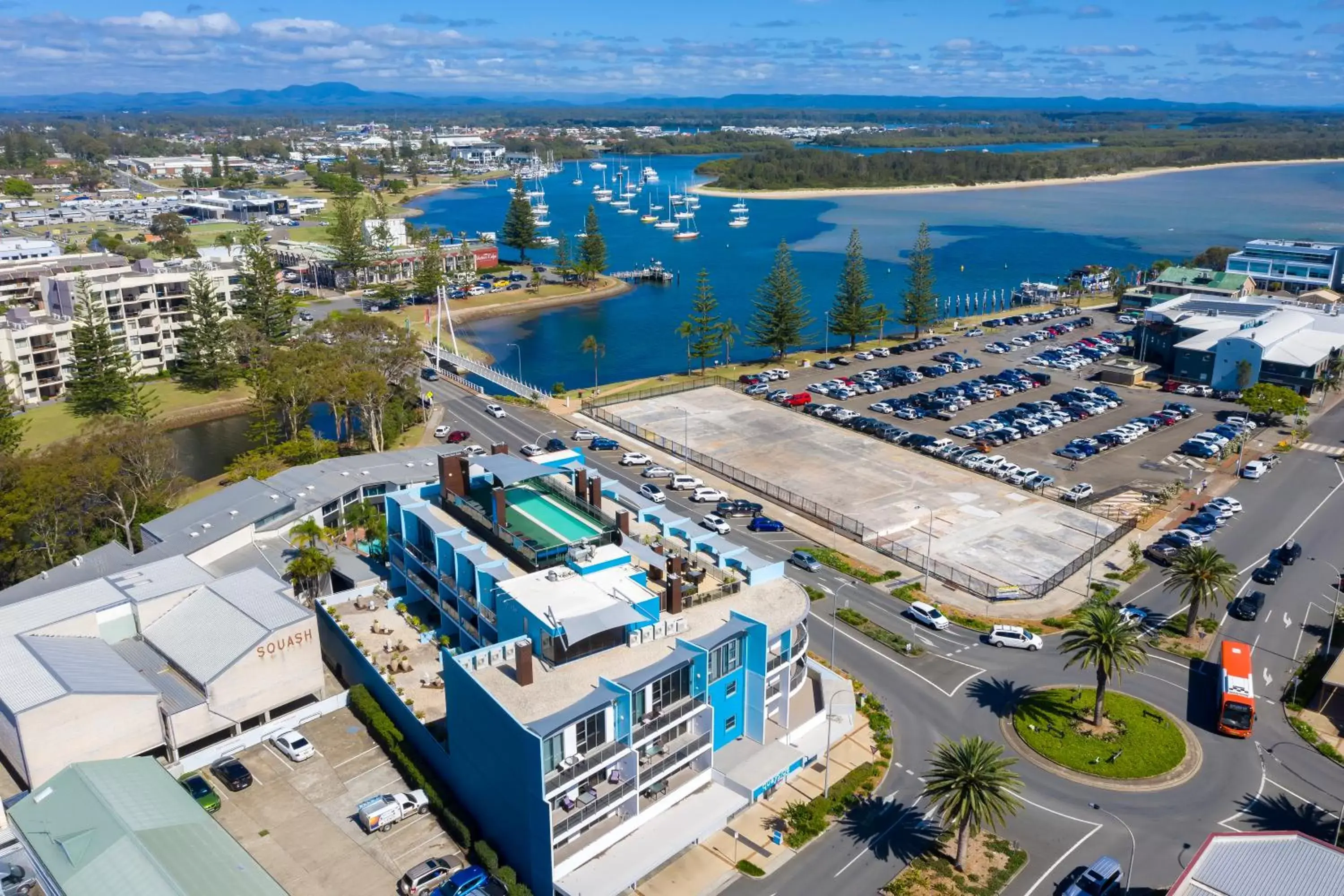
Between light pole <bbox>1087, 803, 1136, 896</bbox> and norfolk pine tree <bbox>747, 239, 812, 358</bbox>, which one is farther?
norfolk pine tree <bbox>747, 239, 812, 358</bbox>

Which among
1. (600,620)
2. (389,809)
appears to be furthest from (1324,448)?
(389,809)

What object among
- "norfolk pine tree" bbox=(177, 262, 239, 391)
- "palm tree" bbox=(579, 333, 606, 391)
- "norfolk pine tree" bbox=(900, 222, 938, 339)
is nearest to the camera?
"norfolk pine tree" bbox=(177, 262, 239, 391)

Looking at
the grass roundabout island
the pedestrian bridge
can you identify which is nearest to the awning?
the grass roundabout island

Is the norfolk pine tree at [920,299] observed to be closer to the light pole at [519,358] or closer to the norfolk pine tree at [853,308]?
the norfolk pine tree at [853,308]

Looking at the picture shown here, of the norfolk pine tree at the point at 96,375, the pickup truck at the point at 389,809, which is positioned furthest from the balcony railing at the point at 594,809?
the norfolk pine tree at the point at 96,375

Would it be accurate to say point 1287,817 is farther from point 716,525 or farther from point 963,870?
point 716,525

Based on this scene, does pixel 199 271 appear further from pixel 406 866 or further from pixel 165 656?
pixel 406 866

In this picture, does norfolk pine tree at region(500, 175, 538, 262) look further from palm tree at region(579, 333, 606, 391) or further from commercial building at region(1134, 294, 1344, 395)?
commercial building at region(1134, 294, 1344, 395)
